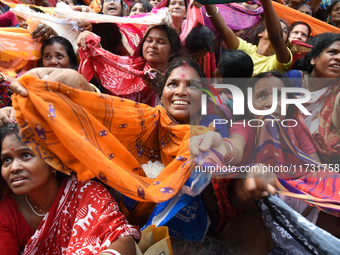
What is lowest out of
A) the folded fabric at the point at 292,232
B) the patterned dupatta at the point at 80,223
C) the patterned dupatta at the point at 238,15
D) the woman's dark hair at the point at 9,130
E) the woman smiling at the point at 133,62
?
the patterned dupatta at the point at 80,223

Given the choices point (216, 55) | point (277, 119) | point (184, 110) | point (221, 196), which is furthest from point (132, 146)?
point (216, 55)

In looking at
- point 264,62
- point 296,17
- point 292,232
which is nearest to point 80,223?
point 292,232

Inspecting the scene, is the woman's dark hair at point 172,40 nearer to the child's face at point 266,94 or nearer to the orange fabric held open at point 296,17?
the child's face at point 266,94

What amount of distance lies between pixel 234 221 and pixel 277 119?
834 millimetres

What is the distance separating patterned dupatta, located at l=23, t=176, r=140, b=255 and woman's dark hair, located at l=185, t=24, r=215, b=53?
77.0 inches

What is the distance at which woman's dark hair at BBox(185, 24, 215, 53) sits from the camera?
9.84 feet

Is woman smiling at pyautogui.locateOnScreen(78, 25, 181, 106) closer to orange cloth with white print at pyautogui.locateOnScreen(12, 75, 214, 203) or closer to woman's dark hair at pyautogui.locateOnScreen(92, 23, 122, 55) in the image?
woman's dark hair at pyautogui.locateOnScreen(92, 23, 122, 55)

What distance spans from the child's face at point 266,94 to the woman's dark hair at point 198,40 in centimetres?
105

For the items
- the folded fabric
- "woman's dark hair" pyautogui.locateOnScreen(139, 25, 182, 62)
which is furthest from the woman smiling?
the folded fabric

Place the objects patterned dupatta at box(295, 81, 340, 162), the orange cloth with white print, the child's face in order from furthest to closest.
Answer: patterned dupatta at box(295, 81, 340, 162), the child's face, the orange cloth with white print

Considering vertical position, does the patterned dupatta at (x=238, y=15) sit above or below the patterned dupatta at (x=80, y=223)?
above

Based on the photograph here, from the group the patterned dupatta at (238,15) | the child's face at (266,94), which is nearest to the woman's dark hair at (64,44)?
the child's face at (266,94)

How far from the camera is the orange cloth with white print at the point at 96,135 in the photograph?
4.79ft

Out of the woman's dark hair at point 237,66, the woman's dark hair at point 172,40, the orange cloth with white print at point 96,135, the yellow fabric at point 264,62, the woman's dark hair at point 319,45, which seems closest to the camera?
the orange cloth with white print at point 96,135
